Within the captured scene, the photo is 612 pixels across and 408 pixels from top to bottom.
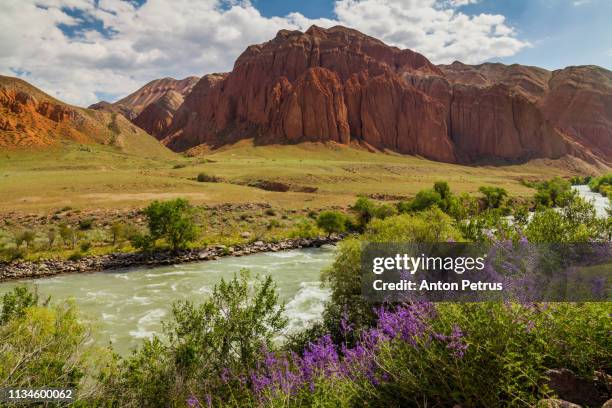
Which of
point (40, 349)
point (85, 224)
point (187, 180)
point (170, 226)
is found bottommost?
point (85, 224)

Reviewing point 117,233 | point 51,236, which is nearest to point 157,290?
point 117,233

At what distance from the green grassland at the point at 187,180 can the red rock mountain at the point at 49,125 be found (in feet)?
20.7

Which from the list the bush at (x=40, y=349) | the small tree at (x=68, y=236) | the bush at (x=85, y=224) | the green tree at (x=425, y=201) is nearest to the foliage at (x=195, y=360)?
the bush at (x=40, y=349)

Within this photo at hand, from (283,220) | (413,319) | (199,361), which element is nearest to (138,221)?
(283,220)

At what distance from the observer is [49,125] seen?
13262 cm

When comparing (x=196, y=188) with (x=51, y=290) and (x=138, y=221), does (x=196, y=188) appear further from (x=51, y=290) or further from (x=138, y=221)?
(x=51, y=290)

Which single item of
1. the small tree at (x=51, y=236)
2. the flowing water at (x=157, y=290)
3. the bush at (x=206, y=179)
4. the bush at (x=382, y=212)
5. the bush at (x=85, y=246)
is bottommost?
the flowing water at (x=157, y=290)

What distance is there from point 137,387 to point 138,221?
3922 centimetres

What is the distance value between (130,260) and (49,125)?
125152 mm

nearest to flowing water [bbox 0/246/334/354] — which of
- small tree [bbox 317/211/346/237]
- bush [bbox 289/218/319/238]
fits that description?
bush [bbox 289/218/319/238]

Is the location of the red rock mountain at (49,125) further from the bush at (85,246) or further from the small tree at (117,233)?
the bush at (85,246)

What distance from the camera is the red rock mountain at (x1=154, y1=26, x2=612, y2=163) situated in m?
164

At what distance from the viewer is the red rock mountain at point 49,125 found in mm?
121238

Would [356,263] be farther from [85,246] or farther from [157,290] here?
[85,246]
